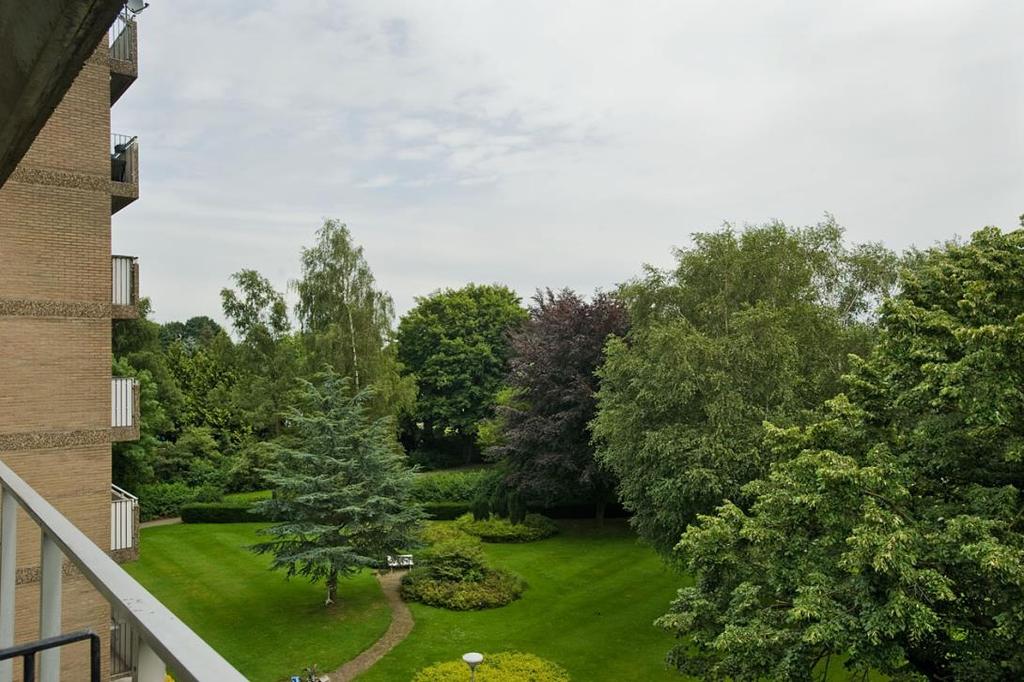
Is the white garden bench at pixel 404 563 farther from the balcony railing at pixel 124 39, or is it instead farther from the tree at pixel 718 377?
the balcony railing at pixel 124 39

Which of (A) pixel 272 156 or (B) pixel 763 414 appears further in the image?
(A) pixel 272 156

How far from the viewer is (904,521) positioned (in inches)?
363

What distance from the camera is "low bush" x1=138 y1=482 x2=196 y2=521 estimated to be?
29.1m

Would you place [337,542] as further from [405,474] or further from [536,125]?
[536,125]

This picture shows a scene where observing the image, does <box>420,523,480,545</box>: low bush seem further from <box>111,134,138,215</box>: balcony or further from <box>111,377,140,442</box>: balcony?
<box>111,134,138,215</box>: balcony

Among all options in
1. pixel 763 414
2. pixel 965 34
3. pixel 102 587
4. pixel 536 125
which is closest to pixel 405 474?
pixel 763 414

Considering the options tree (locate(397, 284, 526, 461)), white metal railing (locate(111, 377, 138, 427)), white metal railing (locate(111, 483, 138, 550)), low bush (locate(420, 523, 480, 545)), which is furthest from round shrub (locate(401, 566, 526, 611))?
tree (locate(397, 284, 526, 461))

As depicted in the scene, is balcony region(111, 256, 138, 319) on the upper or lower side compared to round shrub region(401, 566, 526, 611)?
upper

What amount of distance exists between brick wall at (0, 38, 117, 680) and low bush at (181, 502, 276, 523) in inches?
700

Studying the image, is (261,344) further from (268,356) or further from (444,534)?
(444,534)

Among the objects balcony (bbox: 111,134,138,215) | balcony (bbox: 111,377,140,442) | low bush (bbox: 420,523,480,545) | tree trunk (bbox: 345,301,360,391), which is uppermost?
balcony (bbox: 111,134,138,215)

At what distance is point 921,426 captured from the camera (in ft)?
31.6

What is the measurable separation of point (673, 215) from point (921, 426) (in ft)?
55.7

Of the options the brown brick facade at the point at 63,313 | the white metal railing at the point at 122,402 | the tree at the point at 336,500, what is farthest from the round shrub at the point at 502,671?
the white metal railing at the point at 122,402
